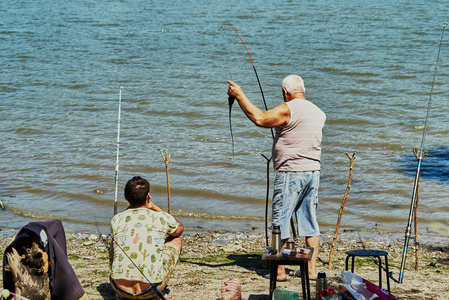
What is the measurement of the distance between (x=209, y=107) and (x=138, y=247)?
346 inches

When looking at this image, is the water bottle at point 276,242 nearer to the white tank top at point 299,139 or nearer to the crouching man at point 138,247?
the white tank top at point 299,139

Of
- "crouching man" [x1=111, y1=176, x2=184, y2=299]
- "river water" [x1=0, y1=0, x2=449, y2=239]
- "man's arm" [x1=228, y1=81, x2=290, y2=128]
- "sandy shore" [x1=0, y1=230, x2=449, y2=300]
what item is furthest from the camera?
"river water" [x1=0, y1=0, x2=449, y2=239]

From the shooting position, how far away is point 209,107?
1261 centimetres

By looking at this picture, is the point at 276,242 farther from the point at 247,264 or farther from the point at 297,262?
the point at 247,264

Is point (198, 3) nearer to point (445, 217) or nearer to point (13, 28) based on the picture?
point (13, 28)

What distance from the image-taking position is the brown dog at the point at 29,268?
3408 millimetres

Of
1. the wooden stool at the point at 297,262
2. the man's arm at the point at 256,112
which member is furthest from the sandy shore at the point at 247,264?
the man's arm at the point at 256,112

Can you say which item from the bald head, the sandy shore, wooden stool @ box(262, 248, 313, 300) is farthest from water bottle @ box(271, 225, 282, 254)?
the bald head

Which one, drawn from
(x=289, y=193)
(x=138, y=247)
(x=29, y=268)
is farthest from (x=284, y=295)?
(x=29, y=268)

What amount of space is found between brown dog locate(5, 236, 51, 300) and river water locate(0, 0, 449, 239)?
364cm

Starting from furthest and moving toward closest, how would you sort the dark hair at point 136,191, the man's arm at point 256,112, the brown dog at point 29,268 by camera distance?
1. the man's arm at point 256,112
2. the dark hair at point 136,191
3. the brown dog at point 29,268

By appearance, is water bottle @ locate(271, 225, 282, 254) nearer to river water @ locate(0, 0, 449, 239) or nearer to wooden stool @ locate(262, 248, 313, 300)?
wooden stool @ locate(262, 248, 313, 300)

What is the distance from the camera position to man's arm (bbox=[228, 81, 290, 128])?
4148 mm

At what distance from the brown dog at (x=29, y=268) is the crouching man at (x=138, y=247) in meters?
0.56
